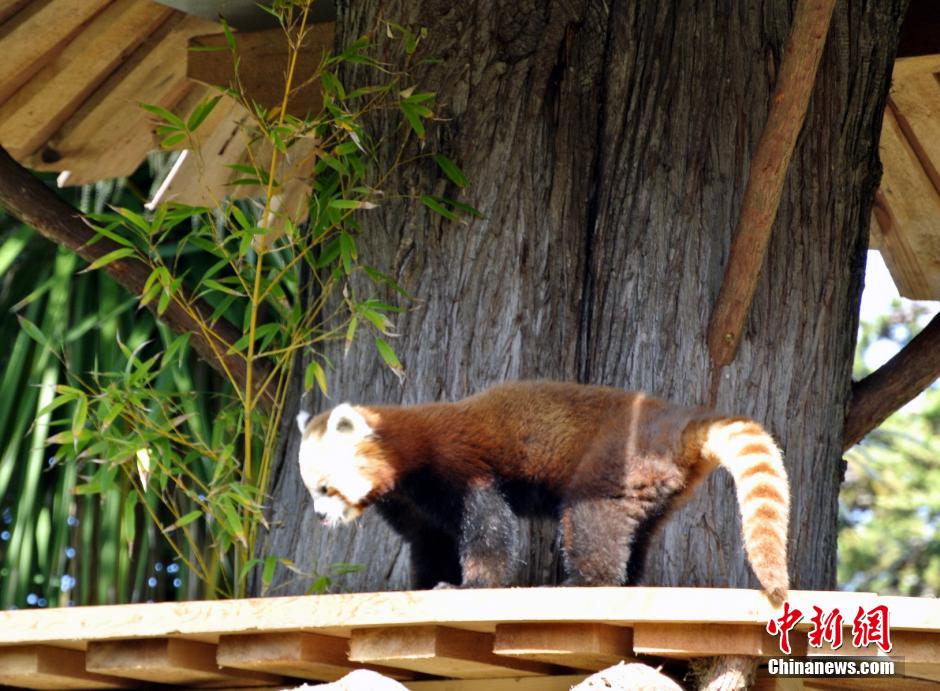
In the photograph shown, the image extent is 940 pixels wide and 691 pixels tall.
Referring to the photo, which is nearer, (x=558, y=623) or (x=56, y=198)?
(x=558, y=623)

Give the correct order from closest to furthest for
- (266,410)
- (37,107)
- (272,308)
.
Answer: (266,410) → (37,107) → (272,308)

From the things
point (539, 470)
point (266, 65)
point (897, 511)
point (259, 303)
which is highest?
point (897, 511)

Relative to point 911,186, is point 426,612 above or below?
below

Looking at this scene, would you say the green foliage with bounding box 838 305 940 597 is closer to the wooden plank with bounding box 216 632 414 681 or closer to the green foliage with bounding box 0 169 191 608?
the green foliage with bounding box 0 169 191 608

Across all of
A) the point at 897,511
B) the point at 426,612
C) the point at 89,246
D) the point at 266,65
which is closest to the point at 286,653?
the point at 426,612

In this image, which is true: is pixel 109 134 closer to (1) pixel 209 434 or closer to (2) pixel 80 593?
(1) pixel 209 434

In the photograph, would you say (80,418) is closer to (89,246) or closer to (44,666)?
(44,666)

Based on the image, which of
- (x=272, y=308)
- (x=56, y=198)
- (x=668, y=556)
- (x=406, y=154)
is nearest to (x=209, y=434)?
(x=272, y=308)

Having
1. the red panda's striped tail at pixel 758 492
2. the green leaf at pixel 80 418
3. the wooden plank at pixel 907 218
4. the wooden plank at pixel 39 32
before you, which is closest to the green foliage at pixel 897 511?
the wooden plank at pixel 907 218

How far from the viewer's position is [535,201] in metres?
3.12

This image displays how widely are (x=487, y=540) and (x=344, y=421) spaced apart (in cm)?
38

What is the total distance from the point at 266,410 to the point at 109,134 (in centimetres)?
147

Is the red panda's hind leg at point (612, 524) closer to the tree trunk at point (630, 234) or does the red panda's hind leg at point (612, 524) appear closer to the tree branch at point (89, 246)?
the tree trunk at point (630, 234)

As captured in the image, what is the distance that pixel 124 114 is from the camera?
440 centimetres
